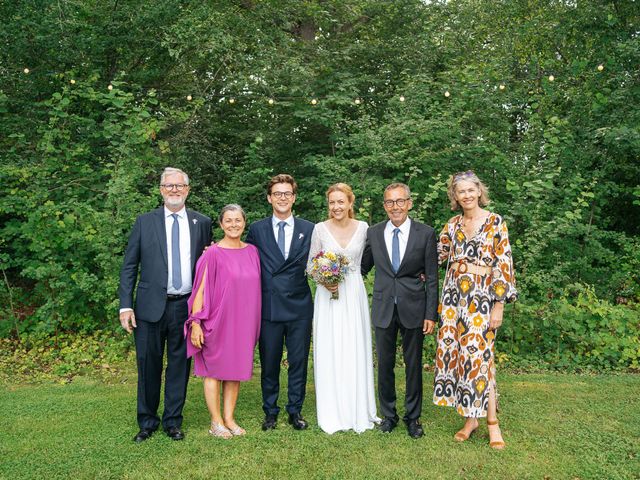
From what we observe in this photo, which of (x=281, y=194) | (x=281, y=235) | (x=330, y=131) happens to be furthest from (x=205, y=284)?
(x=330, y=131)

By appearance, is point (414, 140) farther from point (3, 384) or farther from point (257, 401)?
point (3, 384)

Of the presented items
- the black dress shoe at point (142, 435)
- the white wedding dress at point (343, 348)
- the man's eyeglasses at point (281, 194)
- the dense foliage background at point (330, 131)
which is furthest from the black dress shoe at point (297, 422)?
the dense foliage background at point (330, 131)

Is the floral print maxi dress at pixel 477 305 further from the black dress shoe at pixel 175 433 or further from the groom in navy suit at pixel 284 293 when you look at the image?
the black dress shoe at pixel 175 433

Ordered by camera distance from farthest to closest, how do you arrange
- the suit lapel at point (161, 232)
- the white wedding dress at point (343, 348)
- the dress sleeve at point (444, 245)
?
1. the white wedding dress at point (343, 348)
2. the dress sleeve at point (444, 245)
3. the suit lapel at point (161, 232)

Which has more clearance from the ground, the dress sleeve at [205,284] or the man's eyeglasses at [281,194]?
the man's eyeglasses at [281,194]

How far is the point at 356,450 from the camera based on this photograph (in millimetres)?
4305

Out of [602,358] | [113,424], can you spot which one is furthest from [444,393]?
[602,358]

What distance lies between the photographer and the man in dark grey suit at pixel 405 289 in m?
4.50

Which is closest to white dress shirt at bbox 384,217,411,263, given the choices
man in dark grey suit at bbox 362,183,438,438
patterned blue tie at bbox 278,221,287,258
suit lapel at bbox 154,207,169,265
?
man in dark grey suit at bbox 362,183,438,438

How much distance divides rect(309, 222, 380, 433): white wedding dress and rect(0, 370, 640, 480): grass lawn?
6.6 inches

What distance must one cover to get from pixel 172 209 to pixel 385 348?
203 cm

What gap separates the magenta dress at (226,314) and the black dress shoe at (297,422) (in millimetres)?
553

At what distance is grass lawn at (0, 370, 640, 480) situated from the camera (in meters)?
3.96

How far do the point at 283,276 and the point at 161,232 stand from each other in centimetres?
102
